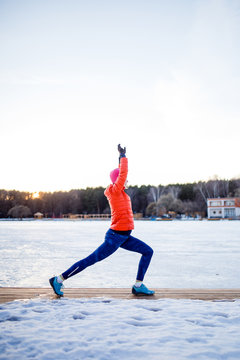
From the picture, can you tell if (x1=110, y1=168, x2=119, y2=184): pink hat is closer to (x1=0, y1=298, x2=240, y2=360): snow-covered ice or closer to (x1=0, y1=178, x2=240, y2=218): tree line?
(x1=0, y1=298, x2=240, y2=360): snow-covered ice

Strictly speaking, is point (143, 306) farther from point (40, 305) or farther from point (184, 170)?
point (184, 170)

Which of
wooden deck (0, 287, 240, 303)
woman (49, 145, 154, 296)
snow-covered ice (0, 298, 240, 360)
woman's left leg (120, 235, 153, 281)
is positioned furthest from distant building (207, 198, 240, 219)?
snow-covered ice (0, 298, 240, 360)

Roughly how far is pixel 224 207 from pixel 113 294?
51323 mm

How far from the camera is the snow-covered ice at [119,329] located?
155 cm

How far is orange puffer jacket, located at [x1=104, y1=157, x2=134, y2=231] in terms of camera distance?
2.68m

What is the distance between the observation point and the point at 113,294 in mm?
2850

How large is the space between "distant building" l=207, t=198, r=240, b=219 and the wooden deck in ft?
165

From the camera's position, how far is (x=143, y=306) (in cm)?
243

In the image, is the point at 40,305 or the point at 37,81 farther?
the point at 37,81

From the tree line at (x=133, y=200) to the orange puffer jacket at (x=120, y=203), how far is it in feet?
165

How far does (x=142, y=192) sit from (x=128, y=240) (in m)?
66.6

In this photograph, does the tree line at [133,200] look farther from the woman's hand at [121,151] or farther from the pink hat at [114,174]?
the woman's hand at [121,151]

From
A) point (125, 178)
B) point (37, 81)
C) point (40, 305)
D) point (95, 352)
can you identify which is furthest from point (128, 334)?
point (37, 81)

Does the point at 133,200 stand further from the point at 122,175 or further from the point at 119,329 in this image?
the point at 119,329
